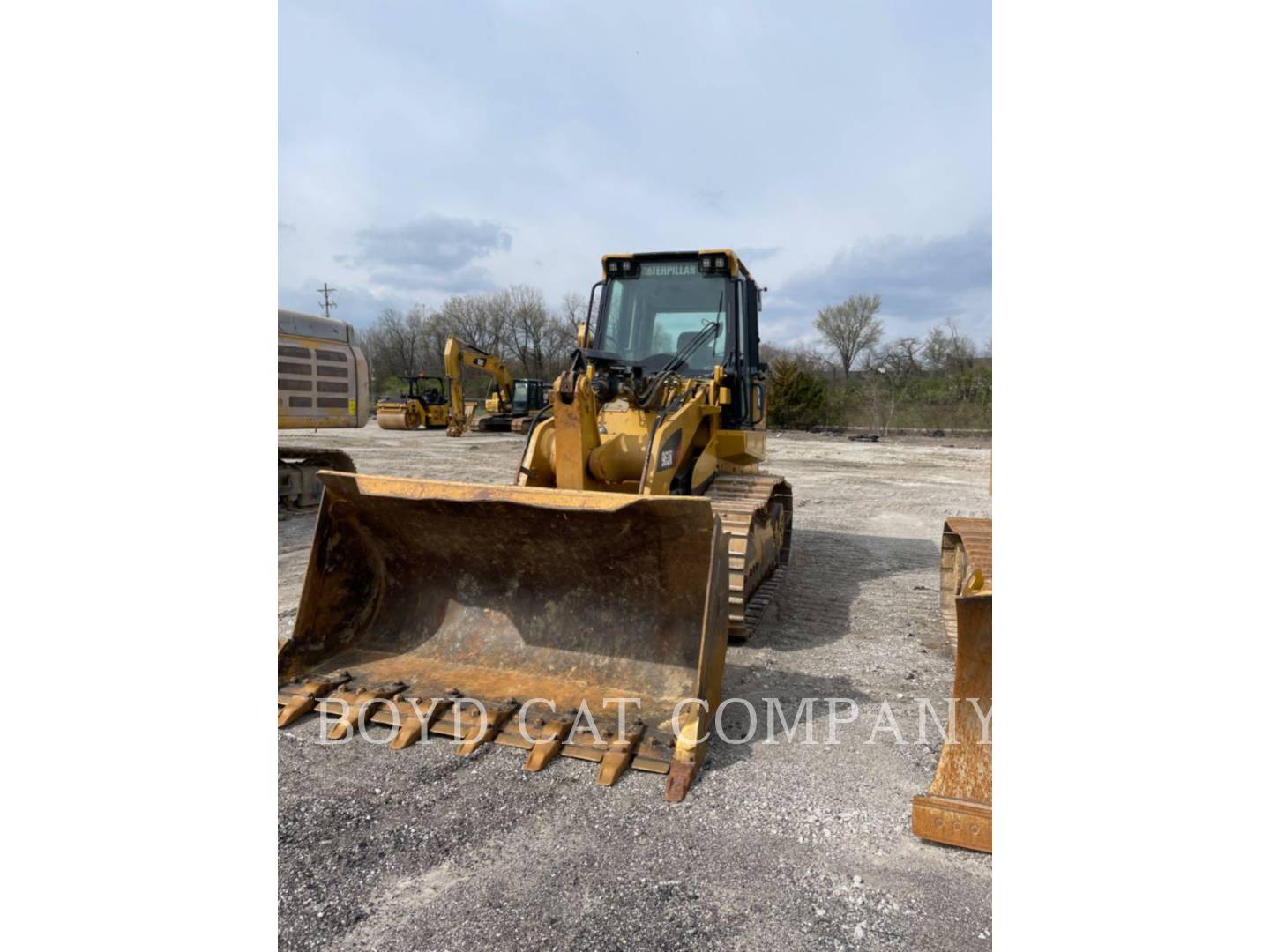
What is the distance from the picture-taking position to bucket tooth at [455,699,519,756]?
294cm

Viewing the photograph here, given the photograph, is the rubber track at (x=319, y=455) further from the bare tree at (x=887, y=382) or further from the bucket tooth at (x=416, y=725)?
the bare tree at (x=887, y=382)

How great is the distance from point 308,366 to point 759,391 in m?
5.08

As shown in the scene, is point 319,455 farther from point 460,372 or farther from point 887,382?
point 887,382

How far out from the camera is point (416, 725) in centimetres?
305

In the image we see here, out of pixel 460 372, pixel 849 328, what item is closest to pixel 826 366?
pixel 849 328

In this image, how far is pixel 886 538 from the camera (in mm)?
7902

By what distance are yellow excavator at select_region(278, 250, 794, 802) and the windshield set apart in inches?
36.4

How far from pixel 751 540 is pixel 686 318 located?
78.5 inches

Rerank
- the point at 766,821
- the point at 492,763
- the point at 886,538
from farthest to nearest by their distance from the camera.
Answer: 1. the point at 886,538
2. the point at 492,763
3. the point at 766,821

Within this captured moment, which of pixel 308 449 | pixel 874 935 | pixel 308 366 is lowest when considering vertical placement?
pixel 874 935
